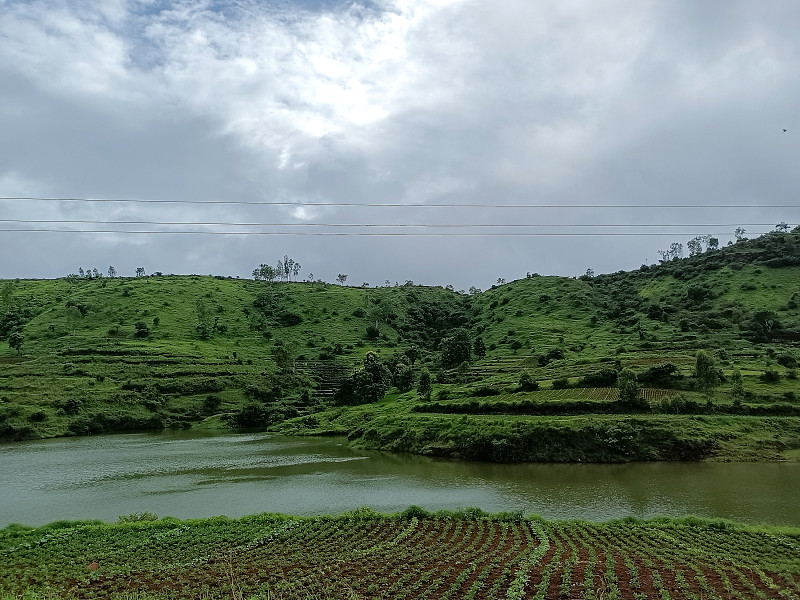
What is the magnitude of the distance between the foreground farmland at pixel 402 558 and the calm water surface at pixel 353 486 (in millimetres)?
6282

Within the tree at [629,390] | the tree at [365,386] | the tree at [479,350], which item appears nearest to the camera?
the tree at [629,390]

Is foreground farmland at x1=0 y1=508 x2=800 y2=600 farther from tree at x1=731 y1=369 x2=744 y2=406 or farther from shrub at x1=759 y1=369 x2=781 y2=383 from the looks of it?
shrub at x1=759 y1=369 x2=781 y2=383

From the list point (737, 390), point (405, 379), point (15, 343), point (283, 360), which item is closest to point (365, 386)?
point (405, 379)

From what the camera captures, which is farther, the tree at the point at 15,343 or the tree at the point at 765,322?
the tree at the point at 15,343

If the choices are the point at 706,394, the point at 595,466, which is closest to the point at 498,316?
the point at 706,394

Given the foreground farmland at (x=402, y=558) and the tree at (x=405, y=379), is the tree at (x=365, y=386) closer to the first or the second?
the tree at (x=405, y=379)

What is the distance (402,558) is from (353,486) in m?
21.3

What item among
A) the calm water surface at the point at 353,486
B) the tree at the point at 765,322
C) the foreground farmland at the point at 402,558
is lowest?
the calm water surface at the point at 353,486

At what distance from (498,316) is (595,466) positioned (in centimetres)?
9076

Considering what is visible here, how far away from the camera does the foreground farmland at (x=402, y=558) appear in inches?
770

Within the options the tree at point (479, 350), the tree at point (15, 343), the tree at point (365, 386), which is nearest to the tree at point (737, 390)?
the tree at point (479, 350)

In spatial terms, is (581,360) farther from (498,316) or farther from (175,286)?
(175,286)

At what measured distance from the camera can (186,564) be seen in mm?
23422

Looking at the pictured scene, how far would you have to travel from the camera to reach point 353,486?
44.0 metres
